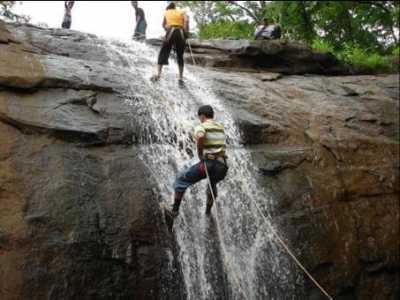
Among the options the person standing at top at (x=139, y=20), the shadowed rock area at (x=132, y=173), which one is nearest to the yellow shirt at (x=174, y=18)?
the shadowed rock area at (x=132, y=173)

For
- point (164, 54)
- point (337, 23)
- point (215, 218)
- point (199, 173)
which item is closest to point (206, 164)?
point (199, 173)

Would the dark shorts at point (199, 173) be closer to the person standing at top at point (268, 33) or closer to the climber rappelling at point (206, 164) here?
the climber rappelling at point (206, 164)

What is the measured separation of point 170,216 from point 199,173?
779mm

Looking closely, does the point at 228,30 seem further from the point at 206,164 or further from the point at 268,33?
the point at 206,164

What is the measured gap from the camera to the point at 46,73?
26.2 feet

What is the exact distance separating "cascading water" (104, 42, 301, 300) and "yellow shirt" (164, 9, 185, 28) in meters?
1.42

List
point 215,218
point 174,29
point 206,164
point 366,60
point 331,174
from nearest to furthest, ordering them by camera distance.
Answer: point 206,164
point 215,218
point 331,174
point 174,29
point 366,60

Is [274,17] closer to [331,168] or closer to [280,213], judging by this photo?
[331,168]

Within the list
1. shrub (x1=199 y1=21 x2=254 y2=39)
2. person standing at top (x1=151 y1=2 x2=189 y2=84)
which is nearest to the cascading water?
person standing at top (x1=151 y1=2 x2=189 y2=84)

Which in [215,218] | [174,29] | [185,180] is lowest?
→ [215,218]

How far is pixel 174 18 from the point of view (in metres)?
9.58

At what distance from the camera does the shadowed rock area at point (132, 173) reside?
585 cm

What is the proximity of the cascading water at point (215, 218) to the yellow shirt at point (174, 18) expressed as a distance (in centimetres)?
142

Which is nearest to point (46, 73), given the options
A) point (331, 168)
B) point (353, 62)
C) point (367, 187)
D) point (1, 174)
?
point (1, 174)
